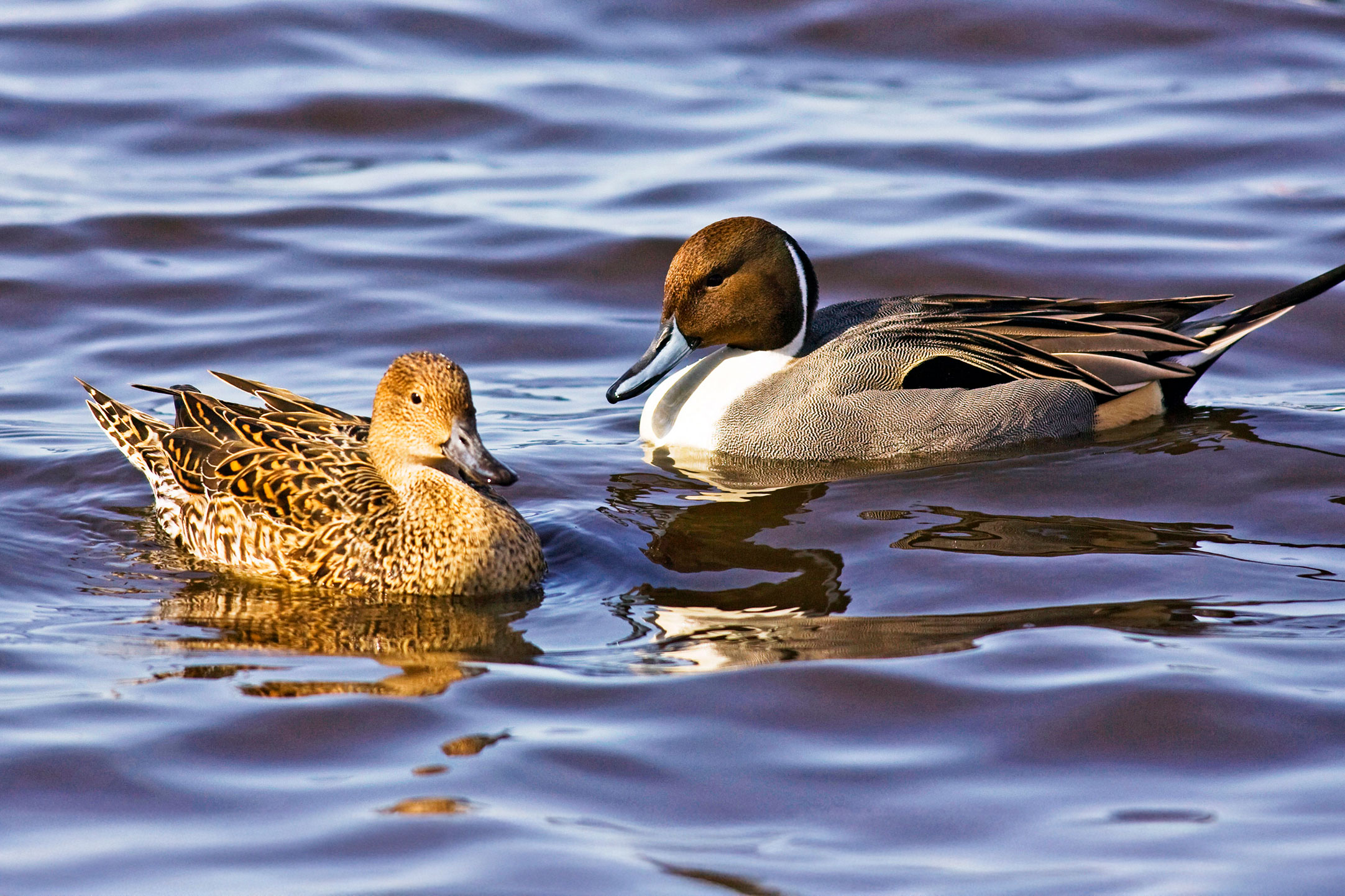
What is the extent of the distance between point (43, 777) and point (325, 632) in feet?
4.06

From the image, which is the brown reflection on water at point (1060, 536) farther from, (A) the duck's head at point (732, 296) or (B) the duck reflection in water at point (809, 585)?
(A) the duck's head at point (732, 296)

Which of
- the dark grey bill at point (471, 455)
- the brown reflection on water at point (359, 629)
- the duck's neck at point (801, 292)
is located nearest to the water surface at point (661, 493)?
the brown reflection on water at point (359, 629)

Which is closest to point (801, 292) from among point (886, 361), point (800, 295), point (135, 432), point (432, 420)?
point (800, 295)

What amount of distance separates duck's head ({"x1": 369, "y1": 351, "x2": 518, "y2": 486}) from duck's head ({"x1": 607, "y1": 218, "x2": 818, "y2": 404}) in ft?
5.76

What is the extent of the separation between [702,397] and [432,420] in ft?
7.24

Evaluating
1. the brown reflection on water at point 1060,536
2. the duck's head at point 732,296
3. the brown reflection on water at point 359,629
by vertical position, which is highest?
the duck's head at point 732,296

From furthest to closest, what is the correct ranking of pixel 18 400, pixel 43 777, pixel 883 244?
1. pixel 883 244
2. pixel 18 400
3. pixel 43 777

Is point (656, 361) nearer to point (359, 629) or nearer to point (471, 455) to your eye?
point (471, 455)

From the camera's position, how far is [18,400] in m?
8.18

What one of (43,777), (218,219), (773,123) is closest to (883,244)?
(773,123)

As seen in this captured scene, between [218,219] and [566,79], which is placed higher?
[566,79]

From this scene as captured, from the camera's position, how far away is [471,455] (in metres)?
5.70

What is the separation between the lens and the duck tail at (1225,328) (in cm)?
786

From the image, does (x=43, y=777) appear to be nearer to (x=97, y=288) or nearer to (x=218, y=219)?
(x=97, y=288)
